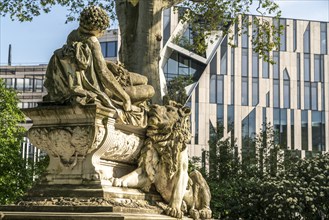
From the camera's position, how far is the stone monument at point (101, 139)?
8.98 metres

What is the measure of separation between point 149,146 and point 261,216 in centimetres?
2403

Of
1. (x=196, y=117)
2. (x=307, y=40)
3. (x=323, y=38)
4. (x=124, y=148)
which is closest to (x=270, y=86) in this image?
(x=307, y=40)

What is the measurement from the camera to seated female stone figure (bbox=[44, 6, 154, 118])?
9279 millimetres

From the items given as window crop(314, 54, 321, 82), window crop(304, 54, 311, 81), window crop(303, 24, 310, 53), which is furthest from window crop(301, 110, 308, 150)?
window crop(303, 24, 310, 53)

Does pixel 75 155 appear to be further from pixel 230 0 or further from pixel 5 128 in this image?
pixel 5 128

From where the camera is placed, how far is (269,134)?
1756 inches

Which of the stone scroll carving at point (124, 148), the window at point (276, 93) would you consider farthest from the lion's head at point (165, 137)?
the window at point (276, 93)

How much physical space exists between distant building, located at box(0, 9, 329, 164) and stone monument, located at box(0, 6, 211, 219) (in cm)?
5693

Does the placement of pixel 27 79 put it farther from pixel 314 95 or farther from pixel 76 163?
Answer: pixel 76 163

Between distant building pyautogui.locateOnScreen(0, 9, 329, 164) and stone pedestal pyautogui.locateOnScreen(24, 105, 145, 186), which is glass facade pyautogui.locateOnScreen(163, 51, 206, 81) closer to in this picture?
distant building pyautogui.locateOnScreen(0, 9, 329, 164)

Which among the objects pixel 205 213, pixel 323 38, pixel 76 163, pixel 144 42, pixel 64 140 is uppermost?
pixel 323 38

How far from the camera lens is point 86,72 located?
9.49 meters

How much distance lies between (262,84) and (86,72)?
62.4m

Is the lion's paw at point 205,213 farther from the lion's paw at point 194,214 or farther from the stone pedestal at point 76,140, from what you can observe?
the stone pedestal at point 76,140
